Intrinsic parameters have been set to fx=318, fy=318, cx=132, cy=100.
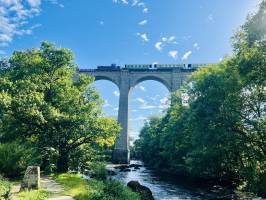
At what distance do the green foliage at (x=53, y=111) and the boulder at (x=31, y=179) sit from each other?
878 cm

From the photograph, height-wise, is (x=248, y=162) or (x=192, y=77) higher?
(x=192, y=77)

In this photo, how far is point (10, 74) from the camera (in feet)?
114

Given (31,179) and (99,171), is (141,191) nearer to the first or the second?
(99,171)

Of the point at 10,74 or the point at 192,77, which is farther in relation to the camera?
the point at 192,77

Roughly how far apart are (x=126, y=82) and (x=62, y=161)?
56.0m

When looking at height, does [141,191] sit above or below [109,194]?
below

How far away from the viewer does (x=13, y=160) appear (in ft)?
63.2

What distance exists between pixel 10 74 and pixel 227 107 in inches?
907

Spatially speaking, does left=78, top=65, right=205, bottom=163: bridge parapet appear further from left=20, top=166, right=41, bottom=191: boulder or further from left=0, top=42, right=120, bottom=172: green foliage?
left=20, top=166, right=41, bottom=191: boulder

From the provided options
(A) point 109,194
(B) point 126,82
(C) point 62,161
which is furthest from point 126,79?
(A) point 109,194

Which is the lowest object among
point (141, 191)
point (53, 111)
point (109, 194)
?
point (141, 191)

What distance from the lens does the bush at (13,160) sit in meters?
18.8

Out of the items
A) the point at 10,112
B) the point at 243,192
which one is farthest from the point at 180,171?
the point at 10,112

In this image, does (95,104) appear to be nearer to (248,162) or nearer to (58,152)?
(58,152)
